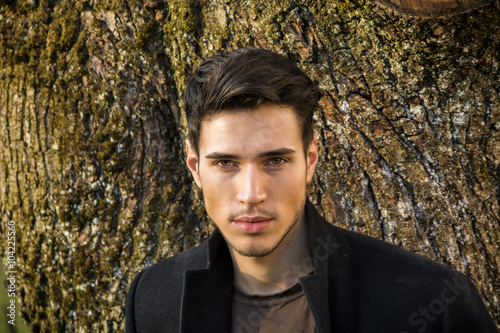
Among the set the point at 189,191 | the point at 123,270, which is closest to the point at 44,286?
the point at 123,270

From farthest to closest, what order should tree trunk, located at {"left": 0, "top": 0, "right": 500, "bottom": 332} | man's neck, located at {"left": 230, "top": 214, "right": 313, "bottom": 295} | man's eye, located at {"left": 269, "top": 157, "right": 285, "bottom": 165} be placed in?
tree trunk, located at {"left": 0, "top": 0, "right": 500, "bottom": 332} → man's neck, located at {"left": 230, "top": 214, "right": 313, "bottom": 295} → man's eye, located at {"left": 269, "top": 157, "right": 285, "bottom": 165}

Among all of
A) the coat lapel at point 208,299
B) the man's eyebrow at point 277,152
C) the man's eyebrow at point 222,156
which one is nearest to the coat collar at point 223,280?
the coat lapel at point 208,299

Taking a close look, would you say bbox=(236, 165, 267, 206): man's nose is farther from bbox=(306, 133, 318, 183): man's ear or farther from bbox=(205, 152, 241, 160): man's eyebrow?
bbox=(306, 133, 318, 183): man's ear

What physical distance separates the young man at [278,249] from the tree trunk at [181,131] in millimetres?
329

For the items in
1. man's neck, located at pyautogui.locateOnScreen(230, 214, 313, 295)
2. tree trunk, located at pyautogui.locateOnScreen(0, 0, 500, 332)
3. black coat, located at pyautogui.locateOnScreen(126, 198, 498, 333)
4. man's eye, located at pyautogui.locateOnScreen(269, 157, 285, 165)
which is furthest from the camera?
tree trunk, located at pyautogui.locateOnScreen(0, 0, 500, 332)

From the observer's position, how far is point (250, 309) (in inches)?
93.6

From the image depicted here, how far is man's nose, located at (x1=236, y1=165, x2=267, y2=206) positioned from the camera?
211 centimetres

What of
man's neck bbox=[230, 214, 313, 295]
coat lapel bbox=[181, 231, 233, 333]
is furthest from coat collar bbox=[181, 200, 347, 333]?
man's neck bbox=[230, 214, 313, 295]

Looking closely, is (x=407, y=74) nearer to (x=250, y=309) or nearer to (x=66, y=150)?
(x=250, y=309)

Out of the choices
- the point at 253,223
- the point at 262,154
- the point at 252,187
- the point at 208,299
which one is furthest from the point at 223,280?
the point at 262,154

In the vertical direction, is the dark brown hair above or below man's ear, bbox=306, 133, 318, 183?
above

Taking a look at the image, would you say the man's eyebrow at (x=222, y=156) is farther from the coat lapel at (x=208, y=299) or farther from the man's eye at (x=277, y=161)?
the coat lapel at (x=208, y=299)

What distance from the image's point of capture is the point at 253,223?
2.16m

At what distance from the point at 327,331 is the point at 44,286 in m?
1.97
